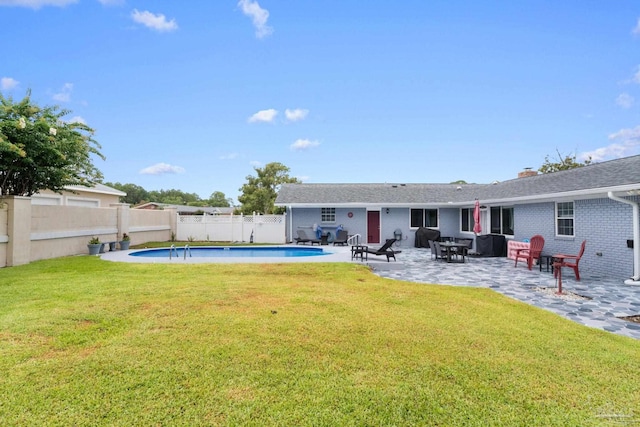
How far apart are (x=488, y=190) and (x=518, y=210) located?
3.84 metres

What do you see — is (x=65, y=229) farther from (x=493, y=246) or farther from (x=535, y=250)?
(x=493, y=246)

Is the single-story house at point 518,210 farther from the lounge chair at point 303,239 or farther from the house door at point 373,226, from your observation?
the lounge chair at point 303,239

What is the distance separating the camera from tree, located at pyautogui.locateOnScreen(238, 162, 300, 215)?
39.0m

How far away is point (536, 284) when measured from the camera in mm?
8812

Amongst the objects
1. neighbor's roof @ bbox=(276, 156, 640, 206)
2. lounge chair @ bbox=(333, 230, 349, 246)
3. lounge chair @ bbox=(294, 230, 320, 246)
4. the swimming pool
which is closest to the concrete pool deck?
neighbor's roof @ bbox=(276, 156, 640, 206)

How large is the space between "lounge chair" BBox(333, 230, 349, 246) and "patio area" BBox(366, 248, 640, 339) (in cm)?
600

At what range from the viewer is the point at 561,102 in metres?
20.3

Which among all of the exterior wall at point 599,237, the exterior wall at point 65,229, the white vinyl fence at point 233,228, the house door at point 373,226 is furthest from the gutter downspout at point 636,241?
the exterior wall at point 65,229

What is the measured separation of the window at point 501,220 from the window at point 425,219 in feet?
12.8

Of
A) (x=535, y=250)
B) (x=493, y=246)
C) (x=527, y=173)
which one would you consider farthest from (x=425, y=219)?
(x=535, y=250)

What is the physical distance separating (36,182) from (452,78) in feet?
68.9

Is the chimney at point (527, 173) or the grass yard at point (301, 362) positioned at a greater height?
the chimney at point (527, 173)

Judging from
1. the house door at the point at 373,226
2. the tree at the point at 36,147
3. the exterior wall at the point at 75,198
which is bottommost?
the house door at the point at 373,226

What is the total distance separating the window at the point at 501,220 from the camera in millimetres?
15133
